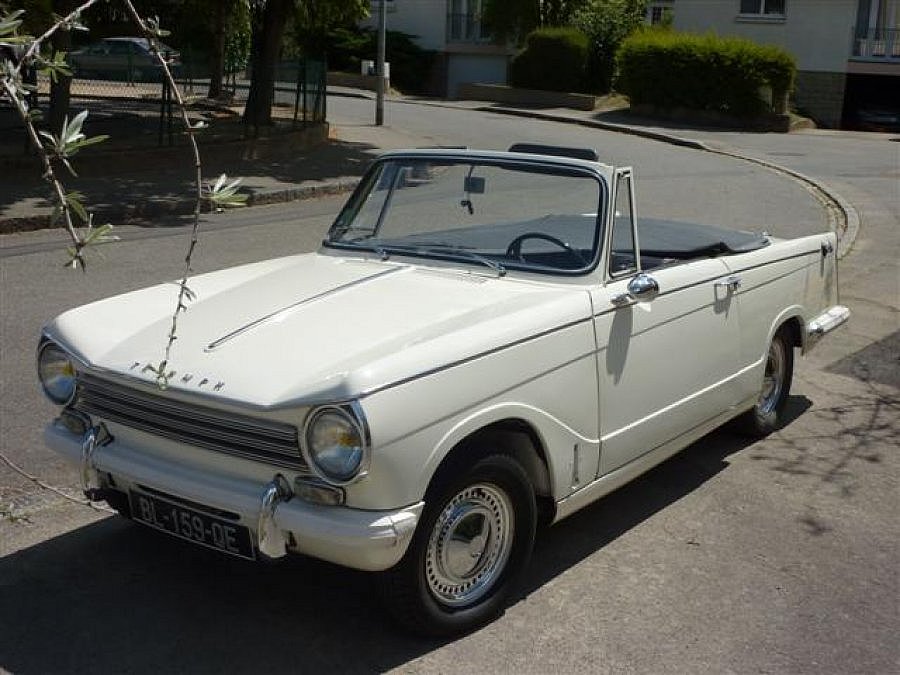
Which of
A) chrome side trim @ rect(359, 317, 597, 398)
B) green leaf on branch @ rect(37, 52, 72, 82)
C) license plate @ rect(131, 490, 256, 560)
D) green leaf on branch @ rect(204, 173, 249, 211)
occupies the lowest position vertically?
license plate @ rect(131, 490, 256, 560)

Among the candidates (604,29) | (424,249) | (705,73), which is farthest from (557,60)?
(424,249)

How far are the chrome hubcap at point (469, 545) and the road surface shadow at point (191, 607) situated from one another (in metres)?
0.22

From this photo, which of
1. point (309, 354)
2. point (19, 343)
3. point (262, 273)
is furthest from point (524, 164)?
point (19, 343)


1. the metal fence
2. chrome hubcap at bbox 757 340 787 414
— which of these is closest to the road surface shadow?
chrome hubcap at bbox 757 340 787 414

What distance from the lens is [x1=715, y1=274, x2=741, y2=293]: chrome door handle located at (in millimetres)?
5285

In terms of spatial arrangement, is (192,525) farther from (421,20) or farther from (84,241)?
(421,20)

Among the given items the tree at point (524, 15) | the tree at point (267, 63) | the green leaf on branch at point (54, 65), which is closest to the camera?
the green leaf on branch at point (54, 65)

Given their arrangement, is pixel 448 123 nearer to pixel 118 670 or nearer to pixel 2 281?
pixel 2 281

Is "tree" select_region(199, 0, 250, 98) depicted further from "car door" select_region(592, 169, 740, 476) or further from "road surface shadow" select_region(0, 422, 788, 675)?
"road surface shadow" select_region(0, 422, 788, 675)

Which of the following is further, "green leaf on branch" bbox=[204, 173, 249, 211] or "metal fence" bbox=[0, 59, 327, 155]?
"metal fence" bbox=[0, 59, 327, 155]

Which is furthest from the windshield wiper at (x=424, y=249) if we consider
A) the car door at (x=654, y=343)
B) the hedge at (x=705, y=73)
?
the hedge at (x=705, y=73)

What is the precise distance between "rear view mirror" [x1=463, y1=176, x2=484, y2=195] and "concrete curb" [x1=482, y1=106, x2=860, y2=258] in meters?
7.62

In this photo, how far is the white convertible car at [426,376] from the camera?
358 cm

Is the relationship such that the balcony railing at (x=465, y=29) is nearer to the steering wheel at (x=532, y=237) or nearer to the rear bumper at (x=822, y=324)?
the rear bumper at (x=822, y=324)
